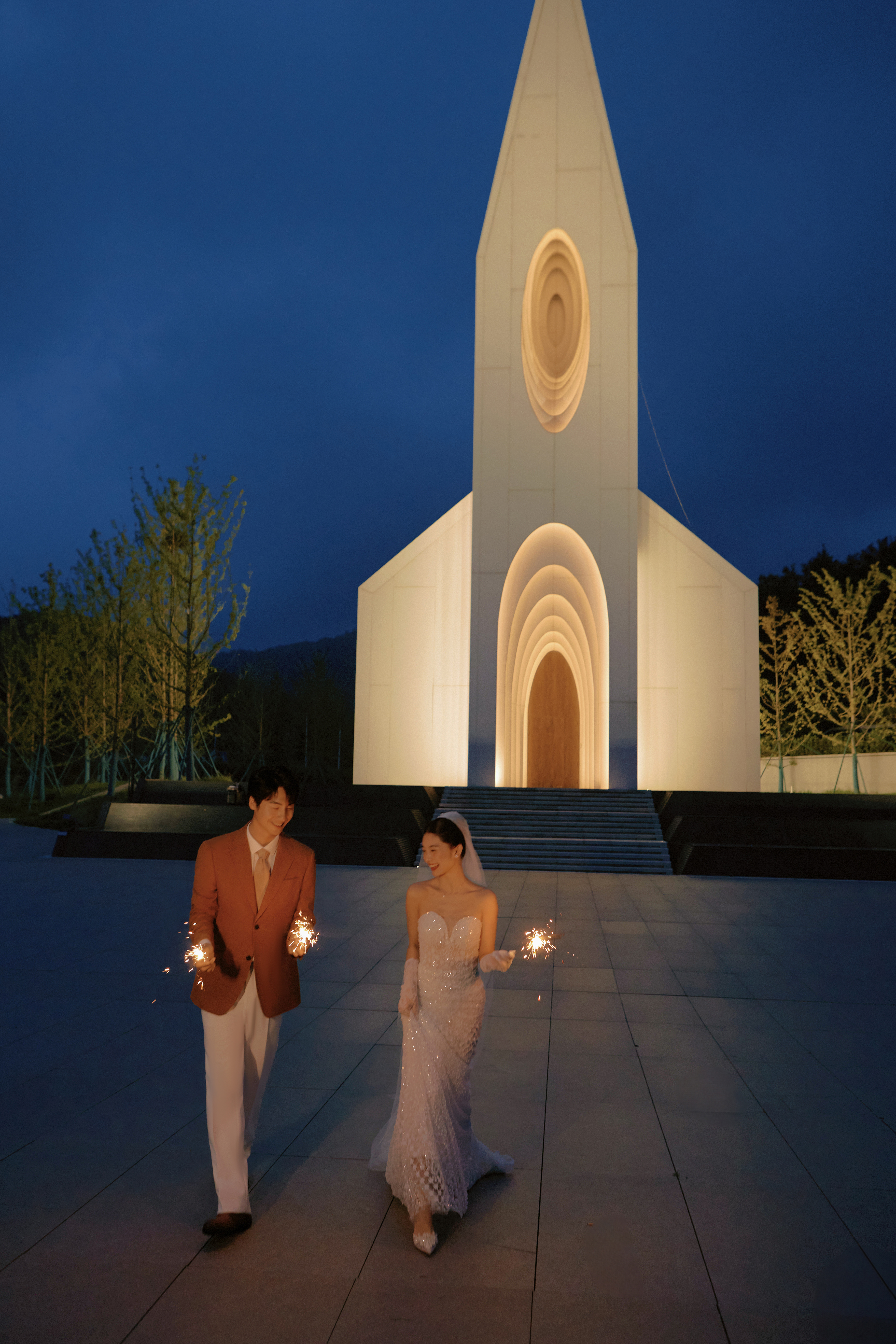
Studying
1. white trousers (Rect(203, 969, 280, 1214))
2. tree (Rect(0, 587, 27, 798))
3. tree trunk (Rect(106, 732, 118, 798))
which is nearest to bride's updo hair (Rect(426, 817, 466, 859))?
white trousers (Rect(203, 969, 280, 1214))

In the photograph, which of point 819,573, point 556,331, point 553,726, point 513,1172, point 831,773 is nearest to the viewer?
point 513,1172

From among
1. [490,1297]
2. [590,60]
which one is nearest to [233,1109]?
[490,1297]

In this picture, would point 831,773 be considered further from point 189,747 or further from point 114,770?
point 114,770

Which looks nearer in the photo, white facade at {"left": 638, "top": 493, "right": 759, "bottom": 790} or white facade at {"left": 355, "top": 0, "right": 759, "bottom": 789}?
white facade at {"left": 355, "top": 0, "right": 759, "bottom": 789}

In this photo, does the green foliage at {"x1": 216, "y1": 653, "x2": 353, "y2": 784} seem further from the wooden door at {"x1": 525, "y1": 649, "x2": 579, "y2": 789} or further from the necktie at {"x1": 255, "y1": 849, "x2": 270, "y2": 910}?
the necktie at {"x1": 255, "y1": 849, "x2": 270, "y2": 910}

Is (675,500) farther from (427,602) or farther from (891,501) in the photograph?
(427,602)

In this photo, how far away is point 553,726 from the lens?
1105 inches

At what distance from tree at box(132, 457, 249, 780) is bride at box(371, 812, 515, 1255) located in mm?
18428

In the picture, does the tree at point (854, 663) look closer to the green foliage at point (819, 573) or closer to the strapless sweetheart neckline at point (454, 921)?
the green foliage at point (819, 573)

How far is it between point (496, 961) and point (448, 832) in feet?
1.64

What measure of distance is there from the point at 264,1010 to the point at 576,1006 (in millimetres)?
3331

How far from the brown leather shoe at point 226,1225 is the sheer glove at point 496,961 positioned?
1.17m

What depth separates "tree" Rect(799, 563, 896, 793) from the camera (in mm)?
26531

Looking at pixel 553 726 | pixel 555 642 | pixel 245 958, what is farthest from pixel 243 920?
pixel 553 726
